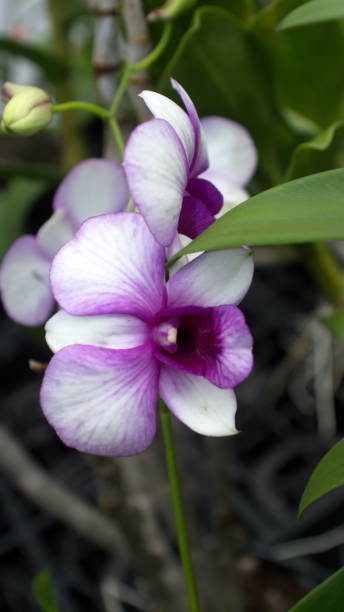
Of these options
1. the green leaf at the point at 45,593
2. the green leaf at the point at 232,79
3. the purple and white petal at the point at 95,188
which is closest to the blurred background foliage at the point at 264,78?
the green leaf at the point at 232,79

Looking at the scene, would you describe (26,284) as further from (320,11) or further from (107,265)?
(320,11)

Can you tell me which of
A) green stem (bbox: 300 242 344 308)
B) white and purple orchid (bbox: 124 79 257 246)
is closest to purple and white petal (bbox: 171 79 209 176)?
white and purple orchid (bbox: 124 79 257 246)

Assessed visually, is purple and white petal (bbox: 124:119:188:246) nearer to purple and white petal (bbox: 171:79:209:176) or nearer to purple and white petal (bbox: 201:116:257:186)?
purple and white petal (bbox: 171:79:209:176)

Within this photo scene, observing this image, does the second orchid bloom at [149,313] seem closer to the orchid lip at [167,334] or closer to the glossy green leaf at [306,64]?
the orchid lip at [167,334]

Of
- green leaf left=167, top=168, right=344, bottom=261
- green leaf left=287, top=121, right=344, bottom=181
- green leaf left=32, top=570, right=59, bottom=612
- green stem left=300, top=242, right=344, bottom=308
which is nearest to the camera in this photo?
green leaf left=167, top=168, right=344, bottom=261

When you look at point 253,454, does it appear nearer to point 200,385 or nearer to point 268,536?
point 268,536
